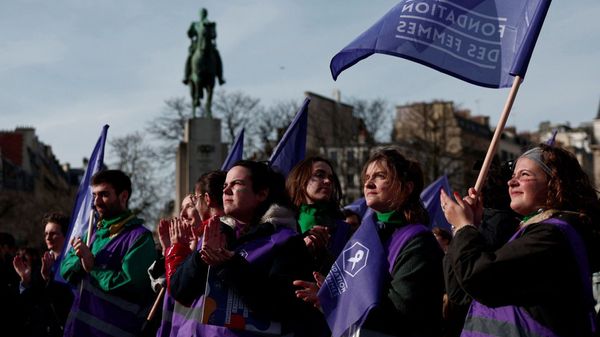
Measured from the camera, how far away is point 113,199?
714cm

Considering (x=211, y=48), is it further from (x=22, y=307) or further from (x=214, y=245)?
(x=214, y=245)

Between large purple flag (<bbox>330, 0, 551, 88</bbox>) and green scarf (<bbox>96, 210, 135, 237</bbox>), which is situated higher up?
large purple flag (<bbox>330, 0, 551, 88</bbox>)

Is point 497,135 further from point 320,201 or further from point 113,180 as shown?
point 113,180

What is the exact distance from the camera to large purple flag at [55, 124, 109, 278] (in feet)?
26.2

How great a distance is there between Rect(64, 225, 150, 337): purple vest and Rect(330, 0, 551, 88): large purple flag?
2.31 metres

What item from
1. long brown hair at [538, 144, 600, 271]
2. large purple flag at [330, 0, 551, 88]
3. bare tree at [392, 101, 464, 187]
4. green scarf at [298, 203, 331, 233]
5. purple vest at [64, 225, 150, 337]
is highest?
bare tree at [392, 101, 464, 187]

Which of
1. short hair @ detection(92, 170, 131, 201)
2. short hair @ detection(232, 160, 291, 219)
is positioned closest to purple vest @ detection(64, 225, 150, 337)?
short hair @ detection(92, 170, 131, 201)

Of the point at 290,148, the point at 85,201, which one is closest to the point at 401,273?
the point at 290,148

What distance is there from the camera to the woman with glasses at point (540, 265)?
4039 mm

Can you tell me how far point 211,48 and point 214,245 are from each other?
1011 inches

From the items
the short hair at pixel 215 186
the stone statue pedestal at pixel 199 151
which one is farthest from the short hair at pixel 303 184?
the stone statue pedestal at pixel 199 151

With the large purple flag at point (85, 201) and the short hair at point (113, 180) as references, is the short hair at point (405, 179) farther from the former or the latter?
the large purple flag at point (85, 201)

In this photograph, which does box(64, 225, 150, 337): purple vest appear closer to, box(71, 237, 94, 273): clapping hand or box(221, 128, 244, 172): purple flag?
box(71, 237, 94, 273): clapping hand

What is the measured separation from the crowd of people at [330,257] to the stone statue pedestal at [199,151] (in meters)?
18.9
